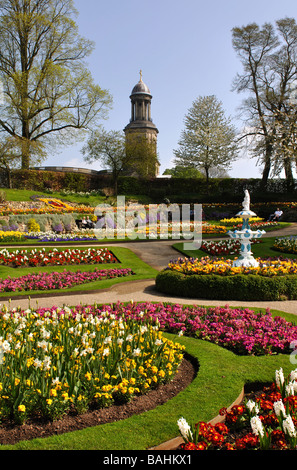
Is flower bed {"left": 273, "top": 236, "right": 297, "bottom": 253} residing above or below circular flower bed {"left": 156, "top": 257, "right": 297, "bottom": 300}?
above

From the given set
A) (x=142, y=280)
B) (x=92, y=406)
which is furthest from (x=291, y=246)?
(x=92, y=406)

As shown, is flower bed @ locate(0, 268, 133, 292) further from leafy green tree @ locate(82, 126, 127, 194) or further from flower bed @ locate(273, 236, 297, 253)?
leafy green tree @ locate(82, 126, 127, 194)

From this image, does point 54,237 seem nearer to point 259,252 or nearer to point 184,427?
point 259,252

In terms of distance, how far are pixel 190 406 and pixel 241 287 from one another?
5136 mm

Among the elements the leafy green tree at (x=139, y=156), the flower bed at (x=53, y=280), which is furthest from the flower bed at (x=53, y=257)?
the leafy green tree at (x=139, y=156)

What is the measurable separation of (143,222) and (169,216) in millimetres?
4290

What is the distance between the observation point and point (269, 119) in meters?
34.7

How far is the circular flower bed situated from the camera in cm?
861

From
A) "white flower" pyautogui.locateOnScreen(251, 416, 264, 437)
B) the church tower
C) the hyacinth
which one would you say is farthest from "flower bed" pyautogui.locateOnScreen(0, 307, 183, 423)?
the church tower

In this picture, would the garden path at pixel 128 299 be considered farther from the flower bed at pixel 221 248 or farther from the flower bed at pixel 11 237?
the flower bed at pixel 11 237

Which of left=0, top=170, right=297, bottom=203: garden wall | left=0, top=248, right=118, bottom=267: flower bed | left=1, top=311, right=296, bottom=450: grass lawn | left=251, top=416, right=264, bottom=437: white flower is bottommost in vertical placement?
left=1, top=311, right=296, bottom=450: grass lawn

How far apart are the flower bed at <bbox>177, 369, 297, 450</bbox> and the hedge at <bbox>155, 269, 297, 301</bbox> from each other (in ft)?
15.8

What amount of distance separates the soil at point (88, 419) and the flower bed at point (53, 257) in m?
9.02

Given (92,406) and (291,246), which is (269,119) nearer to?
(291,246)
